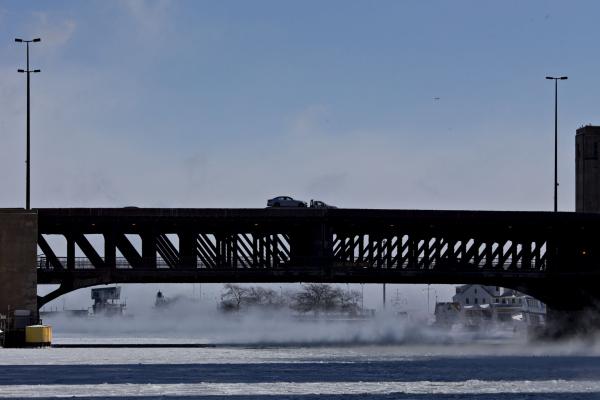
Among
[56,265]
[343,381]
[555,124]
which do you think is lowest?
[343,381]

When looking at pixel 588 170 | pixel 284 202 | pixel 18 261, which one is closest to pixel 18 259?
pixel 18 261

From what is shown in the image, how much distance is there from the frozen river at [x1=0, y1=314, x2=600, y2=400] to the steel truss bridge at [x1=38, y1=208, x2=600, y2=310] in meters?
6.56

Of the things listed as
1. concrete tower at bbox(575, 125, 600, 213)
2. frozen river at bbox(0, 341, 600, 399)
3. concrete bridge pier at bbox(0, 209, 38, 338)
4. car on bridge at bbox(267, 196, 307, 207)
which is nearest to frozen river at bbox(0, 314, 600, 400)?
frozen river at bbox(0, 341, 600, 399)

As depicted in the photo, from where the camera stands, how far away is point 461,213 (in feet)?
390

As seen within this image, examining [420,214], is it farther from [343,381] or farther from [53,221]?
[343,381]

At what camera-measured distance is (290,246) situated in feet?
397

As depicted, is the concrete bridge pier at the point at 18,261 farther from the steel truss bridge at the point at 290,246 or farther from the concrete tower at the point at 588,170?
the concrete tower at the point at 588,170

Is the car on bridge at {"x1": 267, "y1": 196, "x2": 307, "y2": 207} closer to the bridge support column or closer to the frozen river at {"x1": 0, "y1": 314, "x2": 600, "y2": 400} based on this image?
the frozen river at {"x1": 0, "y1": 314, "x2": 600, "y2": 400}

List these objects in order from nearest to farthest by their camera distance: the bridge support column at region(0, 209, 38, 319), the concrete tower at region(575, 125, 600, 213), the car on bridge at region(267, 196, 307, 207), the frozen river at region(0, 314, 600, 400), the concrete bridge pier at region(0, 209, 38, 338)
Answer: the frozen river at region(0, 314, 600, 400) < the concrete bridge pier at region(0, 209, 38, 338) < the bridge support column at region(0, 209, 38, 319) < the car on bridge at region(267, 196, 307, 207) < the concrete tower at region(575, 125, 600, 213)

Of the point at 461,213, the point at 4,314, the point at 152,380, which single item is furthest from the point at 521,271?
the point at 152,380

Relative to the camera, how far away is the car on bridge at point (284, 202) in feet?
391

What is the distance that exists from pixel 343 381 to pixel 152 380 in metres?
10.9

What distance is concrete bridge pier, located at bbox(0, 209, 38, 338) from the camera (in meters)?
114

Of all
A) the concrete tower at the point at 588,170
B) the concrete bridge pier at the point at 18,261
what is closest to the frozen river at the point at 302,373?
the concrete bridge pier at the point at 18,261
